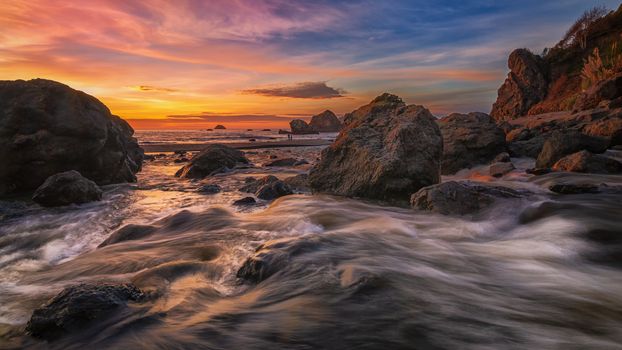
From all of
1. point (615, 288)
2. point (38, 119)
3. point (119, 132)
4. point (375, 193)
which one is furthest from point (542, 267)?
point (119, 132)

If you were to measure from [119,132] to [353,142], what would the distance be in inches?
411

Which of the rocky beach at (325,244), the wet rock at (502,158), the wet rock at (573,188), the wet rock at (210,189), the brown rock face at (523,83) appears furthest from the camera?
the brown rock face at (523,83)

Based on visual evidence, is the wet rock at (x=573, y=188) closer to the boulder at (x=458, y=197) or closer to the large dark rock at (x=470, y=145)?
the boulder at (x=458, y=197)

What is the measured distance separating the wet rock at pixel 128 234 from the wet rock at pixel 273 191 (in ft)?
12.5

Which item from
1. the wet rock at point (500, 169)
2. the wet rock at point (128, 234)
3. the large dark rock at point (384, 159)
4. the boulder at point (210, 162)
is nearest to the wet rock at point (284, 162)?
the boulder at point (210, 162)

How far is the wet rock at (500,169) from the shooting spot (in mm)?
12391

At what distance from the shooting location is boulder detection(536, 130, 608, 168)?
477 inches

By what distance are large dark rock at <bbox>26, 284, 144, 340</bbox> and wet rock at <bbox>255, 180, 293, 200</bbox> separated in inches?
276

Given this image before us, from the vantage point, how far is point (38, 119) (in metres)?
12.6

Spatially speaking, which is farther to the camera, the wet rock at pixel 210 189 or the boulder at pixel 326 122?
the boulder at pixel 326 122

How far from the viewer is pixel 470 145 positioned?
1468cm

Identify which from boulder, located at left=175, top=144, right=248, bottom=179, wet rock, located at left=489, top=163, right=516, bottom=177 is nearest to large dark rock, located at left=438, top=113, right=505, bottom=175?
wet rock, located at left=489, top=163, right=516, bottom=177

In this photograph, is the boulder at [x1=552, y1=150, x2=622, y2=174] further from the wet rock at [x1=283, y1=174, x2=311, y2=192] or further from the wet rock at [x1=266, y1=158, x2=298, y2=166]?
the wet rock at [x1=266, y1=158, x2=298, y2=166]

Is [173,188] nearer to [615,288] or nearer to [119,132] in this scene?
[119,132]
